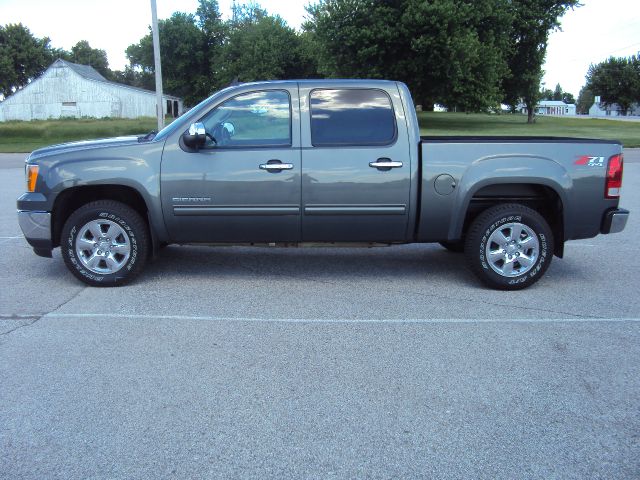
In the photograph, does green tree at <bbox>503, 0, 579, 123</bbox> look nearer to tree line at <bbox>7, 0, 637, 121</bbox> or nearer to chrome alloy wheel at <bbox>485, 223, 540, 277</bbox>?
tree line at <bbox>7, 0, 637, 121</bbox>

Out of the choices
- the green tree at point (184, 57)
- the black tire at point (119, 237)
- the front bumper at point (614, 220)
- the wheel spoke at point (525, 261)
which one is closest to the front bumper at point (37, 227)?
the black tire at point (119, 237)

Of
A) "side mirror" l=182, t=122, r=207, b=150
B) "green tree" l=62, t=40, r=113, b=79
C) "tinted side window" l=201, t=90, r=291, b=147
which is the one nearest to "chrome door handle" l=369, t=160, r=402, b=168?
"tinted side window" l=201, t=90, r=291, b=147

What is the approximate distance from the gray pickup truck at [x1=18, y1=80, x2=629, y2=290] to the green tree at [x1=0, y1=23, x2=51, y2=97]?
8370cm

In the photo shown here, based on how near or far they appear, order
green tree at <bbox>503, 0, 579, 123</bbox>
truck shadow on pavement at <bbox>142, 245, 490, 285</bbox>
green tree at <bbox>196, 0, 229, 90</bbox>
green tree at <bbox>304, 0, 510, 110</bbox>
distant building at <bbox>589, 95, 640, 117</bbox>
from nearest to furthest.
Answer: truck shadow on pavement at <bbox>142, 245, 490, 285</bbox> → green tree at <bbox>304, 0, 510, 110</bbox> → green tree at <bbox>503, 0, 579, 123</bbox> → green tree at <bbox>196, 0, 229, 90</bbox> → distant building at <bbox>589, 95, 640, 117</bbox>

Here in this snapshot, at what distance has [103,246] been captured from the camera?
19.8 ft

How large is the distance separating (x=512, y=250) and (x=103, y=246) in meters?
3.96

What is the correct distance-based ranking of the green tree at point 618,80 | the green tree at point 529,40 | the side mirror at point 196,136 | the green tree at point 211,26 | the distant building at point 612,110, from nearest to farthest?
1. the side mirror at point 196,136
2. the green tree at point 529,40
3. the green tree at point 211,26
4. the green tree at point 618,80
5. the distant building at point 612,110

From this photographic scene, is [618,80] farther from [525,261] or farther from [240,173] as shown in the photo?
[240,173]

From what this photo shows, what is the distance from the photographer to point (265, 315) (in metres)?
5.27

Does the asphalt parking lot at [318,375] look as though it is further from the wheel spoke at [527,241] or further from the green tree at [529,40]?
the green tree at [529,40]

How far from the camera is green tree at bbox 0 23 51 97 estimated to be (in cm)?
7899

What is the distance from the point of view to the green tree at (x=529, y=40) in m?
47.5

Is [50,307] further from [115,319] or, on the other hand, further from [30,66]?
[30,66]

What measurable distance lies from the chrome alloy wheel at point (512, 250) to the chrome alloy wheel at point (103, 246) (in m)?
3.52
